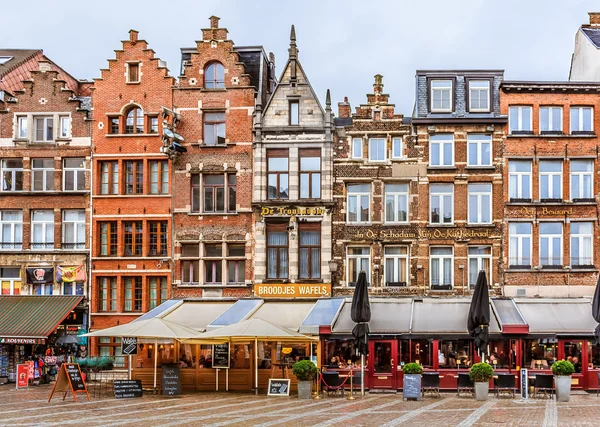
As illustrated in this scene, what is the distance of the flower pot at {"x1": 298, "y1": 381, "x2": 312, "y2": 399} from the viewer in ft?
91.9

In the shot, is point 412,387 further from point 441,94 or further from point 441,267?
point 441,94

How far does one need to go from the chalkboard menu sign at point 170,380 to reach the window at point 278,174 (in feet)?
30.5

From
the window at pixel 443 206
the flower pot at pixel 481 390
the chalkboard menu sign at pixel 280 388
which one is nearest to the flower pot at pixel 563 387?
the flower pot at pixel 481 390

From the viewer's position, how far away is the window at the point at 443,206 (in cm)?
3538

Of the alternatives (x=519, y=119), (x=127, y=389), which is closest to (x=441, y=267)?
(x=519, y=119)

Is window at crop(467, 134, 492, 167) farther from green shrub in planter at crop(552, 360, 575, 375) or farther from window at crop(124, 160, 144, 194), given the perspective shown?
window at crop(124, 160, 144, 194)

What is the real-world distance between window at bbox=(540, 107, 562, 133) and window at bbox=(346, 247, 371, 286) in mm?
8338

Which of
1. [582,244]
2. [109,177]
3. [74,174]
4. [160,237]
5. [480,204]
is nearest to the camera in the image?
[582,244]

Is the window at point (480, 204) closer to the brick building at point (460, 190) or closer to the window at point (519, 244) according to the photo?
the brick building at point (460, 190)

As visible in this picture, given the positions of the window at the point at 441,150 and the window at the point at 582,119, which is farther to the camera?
the window at the point at 441,150

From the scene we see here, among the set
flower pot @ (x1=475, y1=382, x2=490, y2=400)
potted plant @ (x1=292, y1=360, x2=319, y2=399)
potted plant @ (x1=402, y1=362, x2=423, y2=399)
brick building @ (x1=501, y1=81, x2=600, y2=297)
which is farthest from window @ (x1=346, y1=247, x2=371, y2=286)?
flower pot @ (x1=475, y1=382, x2=490, y2=400)

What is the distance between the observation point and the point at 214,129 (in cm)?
3697

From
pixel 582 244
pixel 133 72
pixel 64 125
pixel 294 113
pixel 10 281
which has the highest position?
pixel 133 72

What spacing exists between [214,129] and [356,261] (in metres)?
7.84
